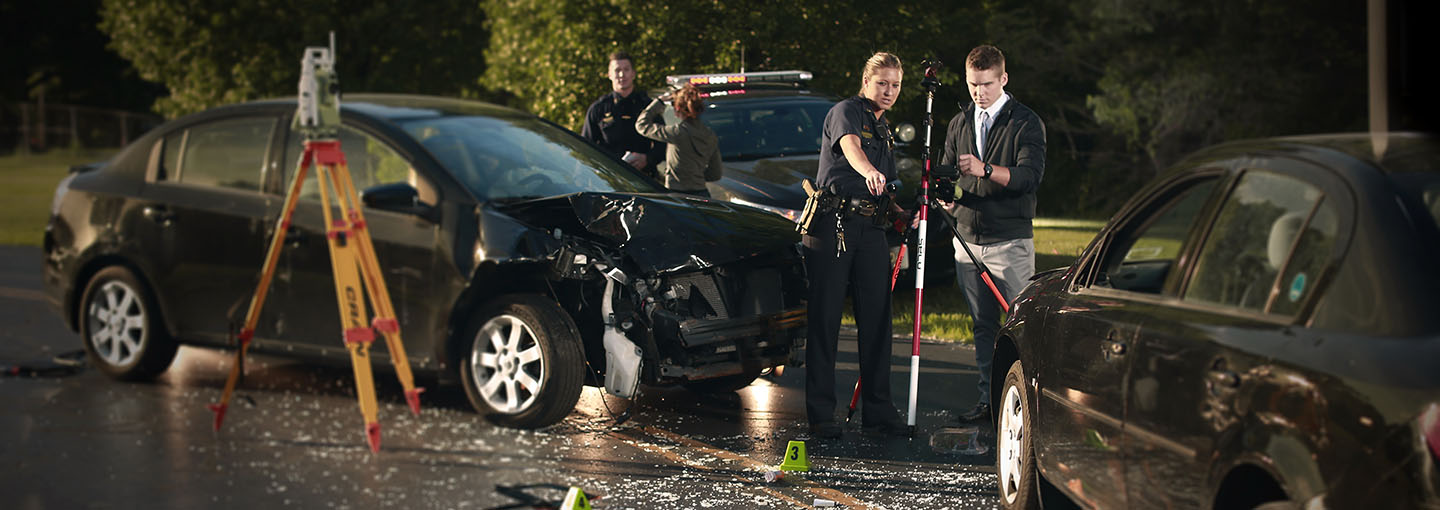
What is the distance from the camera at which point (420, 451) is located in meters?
6.66

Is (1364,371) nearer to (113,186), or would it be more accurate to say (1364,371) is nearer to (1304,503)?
(1304,503)

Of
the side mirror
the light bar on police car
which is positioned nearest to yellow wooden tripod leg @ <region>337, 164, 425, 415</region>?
the side mirror

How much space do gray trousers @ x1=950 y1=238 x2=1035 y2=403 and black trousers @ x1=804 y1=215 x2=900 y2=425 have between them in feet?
1.91

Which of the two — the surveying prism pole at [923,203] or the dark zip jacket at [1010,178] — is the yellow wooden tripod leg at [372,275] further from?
the dark zip jacket at [1010,178]

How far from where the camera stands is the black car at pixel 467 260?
7305 mm

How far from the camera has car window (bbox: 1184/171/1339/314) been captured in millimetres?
3830

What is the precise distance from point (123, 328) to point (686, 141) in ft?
12.8

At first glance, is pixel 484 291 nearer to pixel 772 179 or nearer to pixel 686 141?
pixel 686 141

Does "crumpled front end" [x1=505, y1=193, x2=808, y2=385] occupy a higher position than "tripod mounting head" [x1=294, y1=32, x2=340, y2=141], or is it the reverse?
"tripod mounting head" [x1=294, y1=32, x2=340, y2=141]

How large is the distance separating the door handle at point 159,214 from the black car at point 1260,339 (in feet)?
16.0

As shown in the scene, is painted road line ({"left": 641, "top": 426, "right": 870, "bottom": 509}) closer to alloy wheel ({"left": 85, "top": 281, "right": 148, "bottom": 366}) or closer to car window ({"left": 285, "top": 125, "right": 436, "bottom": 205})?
car window ({"left": 285, "top": 125, "right": 436, "bottom": 205})

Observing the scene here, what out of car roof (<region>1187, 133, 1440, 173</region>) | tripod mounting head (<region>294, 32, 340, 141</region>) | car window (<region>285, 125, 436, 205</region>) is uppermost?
tripod mounting head (<region>294, 32, 340, 141</region>)

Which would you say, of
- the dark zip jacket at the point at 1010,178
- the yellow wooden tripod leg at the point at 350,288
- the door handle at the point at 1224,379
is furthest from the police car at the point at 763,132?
the door handle at the point at 1224,379

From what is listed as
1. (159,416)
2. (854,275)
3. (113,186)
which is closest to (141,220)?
(113,186)
